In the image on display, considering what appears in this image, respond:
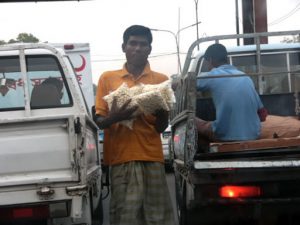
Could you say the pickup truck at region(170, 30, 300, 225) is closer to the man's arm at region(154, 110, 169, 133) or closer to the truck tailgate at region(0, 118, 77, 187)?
the man's arm at region(154, 110, 169, 133)

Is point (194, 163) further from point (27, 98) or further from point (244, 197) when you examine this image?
point (27, 98)

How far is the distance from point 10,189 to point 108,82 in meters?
1.02

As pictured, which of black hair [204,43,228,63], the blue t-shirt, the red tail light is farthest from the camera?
black hair [204,43,228,63]

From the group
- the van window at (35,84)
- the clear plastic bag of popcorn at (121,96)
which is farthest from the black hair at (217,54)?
the clear plastic bag of popcorn at (121,96)

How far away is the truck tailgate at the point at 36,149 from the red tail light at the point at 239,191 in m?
1.06

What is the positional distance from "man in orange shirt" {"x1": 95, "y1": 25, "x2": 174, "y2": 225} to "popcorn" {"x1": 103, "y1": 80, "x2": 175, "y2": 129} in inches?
3.8

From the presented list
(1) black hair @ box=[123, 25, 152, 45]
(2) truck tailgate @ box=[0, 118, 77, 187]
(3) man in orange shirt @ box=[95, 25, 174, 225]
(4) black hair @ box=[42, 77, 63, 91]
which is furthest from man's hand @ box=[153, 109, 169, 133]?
(4) black hair @ box=[42, 77, 63, 91]

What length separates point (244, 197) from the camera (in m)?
4.05

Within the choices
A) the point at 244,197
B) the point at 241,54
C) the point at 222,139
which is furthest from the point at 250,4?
the point at 244,197

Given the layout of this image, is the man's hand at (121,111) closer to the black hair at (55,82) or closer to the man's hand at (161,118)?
the man's hand at (161,118)

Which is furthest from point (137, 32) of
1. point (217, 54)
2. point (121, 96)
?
point (217, 54)

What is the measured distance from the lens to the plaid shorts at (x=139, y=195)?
12.8ft

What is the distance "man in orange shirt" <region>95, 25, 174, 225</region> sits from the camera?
3.92m

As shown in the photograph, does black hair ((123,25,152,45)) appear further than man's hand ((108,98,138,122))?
Yes
